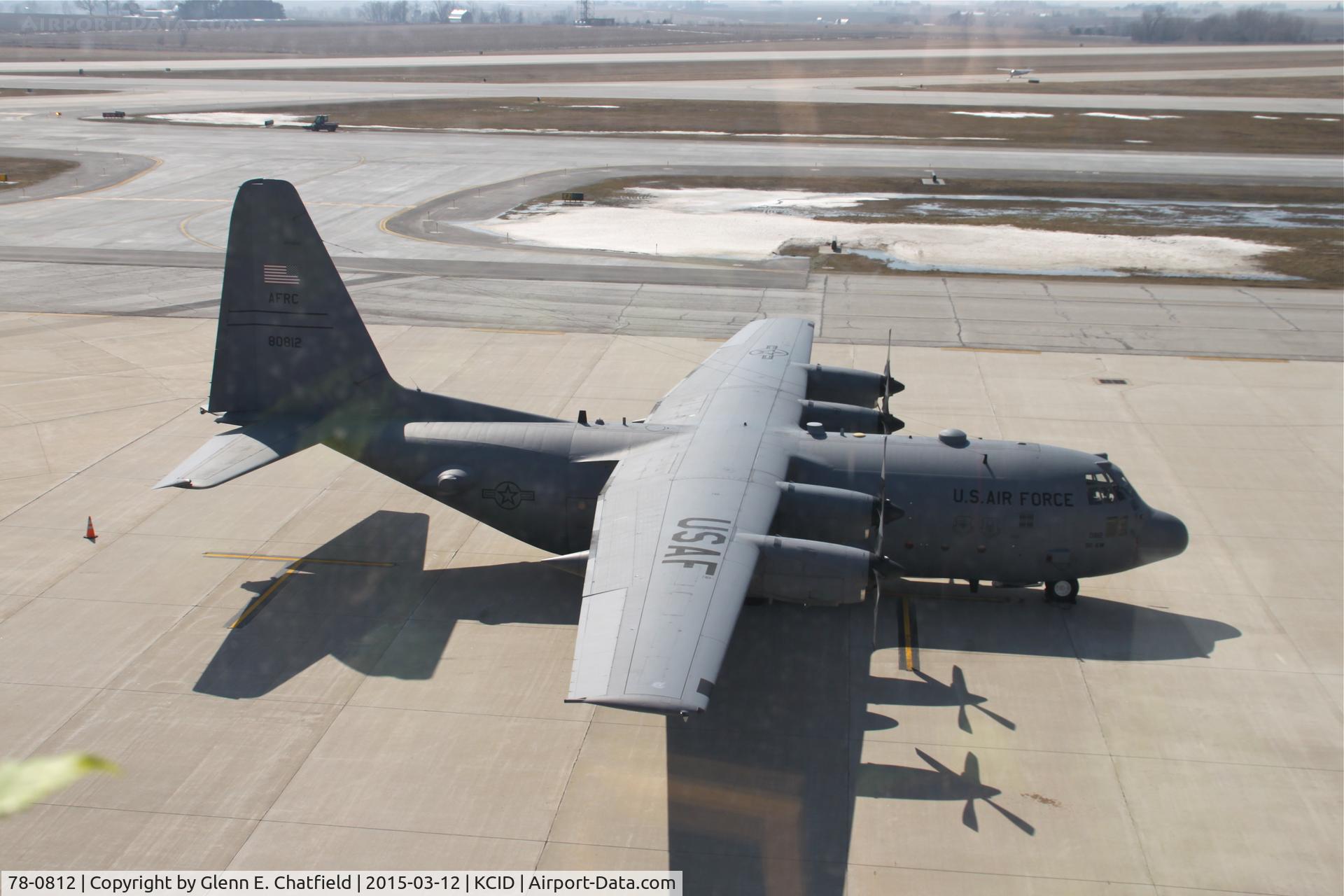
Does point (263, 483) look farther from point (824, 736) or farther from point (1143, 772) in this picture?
point (1143, 772)

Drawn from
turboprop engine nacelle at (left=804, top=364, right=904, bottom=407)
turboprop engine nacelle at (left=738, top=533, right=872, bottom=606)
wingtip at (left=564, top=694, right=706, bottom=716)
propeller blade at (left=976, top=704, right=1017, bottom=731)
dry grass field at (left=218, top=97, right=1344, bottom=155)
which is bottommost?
propeller blade at (left=976, top=704, right=1017, bottom=731)

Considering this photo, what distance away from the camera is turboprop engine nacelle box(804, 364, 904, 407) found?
28531 mm

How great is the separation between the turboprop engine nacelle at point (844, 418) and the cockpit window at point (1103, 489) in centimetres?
503

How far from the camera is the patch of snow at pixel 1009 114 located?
363 feet

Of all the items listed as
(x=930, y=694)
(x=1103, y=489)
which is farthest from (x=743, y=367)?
(x=930, y=694)

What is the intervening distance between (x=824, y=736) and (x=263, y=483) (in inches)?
701

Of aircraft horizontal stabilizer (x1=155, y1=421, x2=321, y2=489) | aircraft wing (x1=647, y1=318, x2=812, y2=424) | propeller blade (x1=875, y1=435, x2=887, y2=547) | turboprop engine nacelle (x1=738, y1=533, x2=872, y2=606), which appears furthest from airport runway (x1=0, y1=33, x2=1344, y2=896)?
aircraft wing (x1=647, y1=318, x2=812, y2=424)

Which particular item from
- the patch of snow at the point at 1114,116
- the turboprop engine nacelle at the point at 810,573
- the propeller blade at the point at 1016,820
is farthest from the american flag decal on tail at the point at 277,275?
the patch of snow at the point at 1114,116

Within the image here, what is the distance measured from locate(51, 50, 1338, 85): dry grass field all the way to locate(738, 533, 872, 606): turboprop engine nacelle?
133 metres

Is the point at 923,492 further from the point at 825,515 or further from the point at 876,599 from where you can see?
the point at 825,515

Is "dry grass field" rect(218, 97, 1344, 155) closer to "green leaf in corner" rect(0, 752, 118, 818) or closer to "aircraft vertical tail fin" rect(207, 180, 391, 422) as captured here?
"aircraft vertical tail fin" rect(207, 180, 391, 422)

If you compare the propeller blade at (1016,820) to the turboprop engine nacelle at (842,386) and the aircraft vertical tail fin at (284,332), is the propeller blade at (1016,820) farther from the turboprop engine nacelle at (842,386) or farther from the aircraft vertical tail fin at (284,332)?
the aircraft vertical tail fin at (284,332)

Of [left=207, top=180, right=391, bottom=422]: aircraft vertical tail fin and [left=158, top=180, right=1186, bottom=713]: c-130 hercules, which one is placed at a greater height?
[left=207, top=180, right=391, bottom=422]: aircraft vertical tail fin
